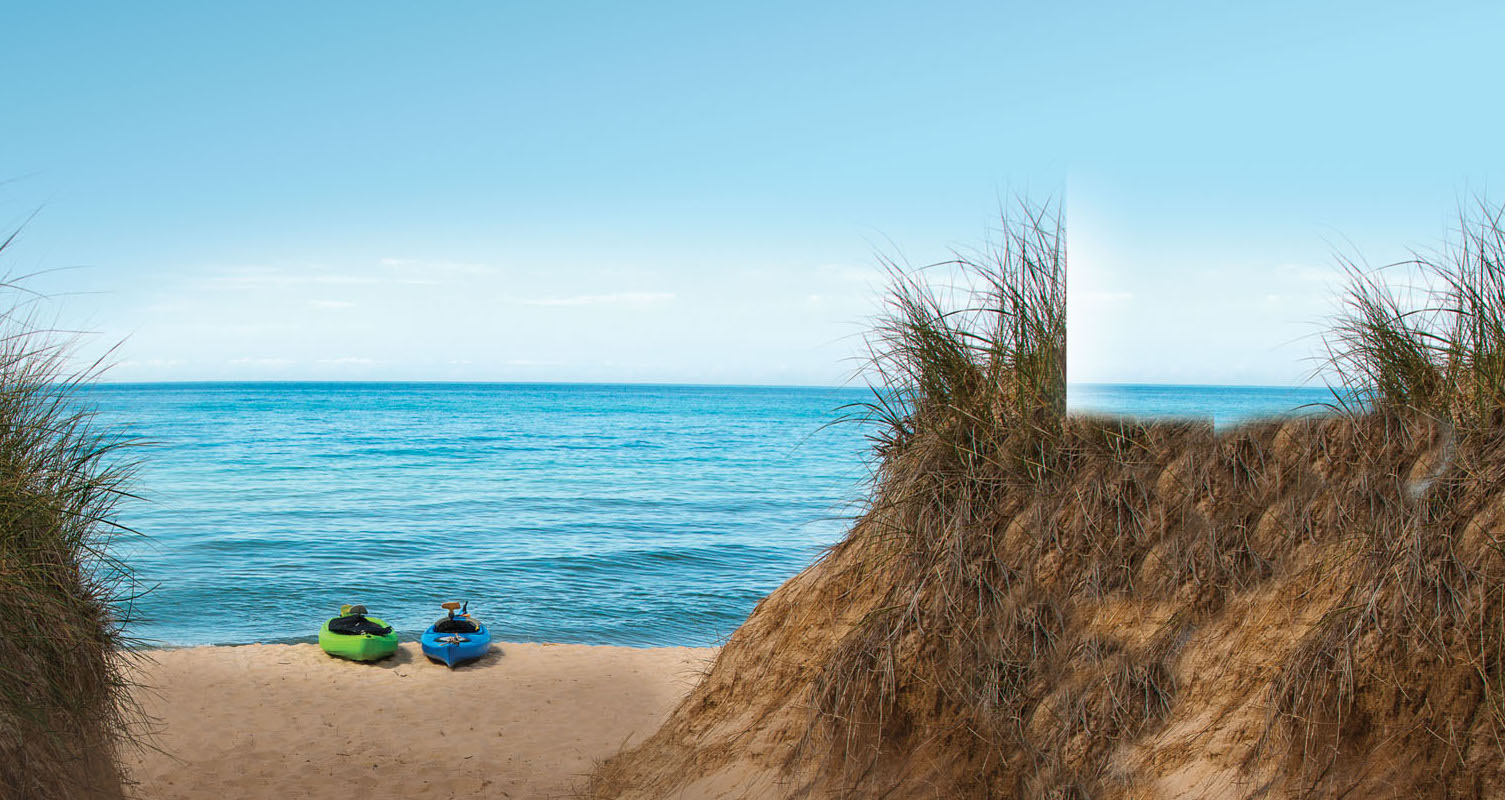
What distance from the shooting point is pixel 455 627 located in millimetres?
10961

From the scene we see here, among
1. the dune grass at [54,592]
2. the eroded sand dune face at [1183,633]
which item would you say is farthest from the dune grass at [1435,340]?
the dune grass at [54,592]

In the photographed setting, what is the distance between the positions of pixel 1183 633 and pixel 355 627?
9.24m

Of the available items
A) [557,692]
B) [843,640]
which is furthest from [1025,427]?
[557,692]

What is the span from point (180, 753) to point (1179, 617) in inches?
302

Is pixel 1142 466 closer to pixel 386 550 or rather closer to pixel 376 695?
pixel 376 695

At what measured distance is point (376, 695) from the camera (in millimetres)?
9578

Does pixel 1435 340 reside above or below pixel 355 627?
above

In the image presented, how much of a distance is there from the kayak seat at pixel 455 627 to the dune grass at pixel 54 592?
5.55m

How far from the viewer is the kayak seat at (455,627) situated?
10.9 meters

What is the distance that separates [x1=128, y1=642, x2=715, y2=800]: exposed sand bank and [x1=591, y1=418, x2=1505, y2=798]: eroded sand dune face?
8.42 ft

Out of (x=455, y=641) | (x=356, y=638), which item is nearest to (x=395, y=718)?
(x=455, y=641)

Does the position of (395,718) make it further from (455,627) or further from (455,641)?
(455,627)

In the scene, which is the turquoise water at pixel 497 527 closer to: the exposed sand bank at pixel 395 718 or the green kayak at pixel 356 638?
the exposed sand bank at pixel 395 718

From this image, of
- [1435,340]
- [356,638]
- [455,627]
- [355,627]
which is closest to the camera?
[1435,340]
